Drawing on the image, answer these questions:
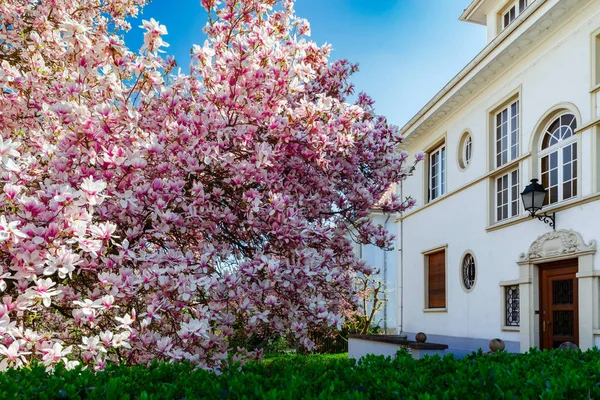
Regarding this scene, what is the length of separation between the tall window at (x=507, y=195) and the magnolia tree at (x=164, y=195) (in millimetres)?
7792

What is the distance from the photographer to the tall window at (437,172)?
17234 millimetres

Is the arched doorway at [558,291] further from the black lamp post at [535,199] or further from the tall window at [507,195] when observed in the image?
the tall window at [507,195]

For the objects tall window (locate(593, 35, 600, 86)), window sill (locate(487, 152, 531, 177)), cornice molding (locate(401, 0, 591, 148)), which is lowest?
window sill (locate(487, 152, 531, 177))

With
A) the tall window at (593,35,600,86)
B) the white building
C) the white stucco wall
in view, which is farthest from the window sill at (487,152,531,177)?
the white stucco wall

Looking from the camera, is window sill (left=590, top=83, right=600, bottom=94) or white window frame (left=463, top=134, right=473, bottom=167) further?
white window frame (left=463, top=134, right=473, bottom=167)

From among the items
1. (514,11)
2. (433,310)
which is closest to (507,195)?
(433,310)

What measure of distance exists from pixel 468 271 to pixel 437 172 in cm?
392

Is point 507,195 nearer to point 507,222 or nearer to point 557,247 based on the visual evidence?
point 507,222

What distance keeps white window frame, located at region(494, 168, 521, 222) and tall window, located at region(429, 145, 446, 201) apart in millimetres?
3302

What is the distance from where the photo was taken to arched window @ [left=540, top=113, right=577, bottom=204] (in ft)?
35.4

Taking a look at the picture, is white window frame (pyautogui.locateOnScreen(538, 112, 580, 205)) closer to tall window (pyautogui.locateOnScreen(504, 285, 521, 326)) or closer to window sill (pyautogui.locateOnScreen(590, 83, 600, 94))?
window sill (pyautogui.locateOnScreen(590, 83, 600, 94))

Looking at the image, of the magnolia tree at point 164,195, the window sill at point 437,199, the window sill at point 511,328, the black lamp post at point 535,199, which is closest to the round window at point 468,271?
the window sill at point 511,328

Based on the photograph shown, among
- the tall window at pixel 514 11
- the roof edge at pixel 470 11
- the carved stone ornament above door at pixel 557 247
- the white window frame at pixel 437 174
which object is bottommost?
the carved stone ornament above door at pixel 557 247

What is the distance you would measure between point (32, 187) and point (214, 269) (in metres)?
1.72
